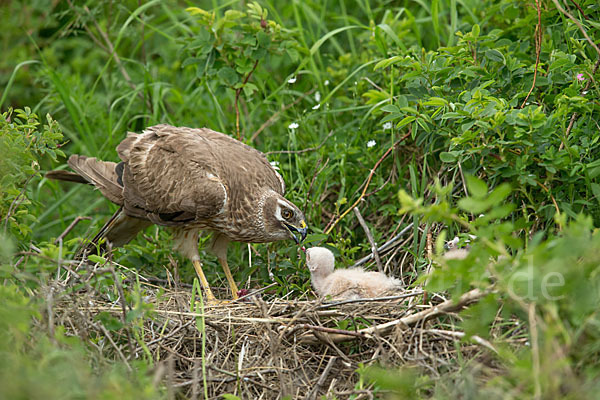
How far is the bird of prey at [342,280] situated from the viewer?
416 centimetres

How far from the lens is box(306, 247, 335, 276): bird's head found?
4.41 m

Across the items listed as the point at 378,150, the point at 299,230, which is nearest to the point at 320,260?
the point at 299,230

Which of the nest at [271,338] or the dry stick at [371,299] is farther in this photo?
the dry stick at [371,299]

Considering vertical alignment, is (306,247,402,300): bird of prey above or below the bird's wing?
below

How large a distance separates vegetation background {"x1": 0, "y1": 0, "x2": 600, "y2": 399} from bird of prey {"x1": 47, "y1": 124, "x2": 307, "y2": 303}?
0.83 ft

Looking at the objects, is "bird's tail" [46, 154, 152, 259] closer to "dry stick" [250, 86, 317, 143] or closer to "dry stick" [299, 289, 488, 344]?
"dry stick" [250, 86, 317, 143]

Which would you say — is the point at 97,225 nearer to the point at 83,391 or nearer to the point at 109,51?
the point at 109,51

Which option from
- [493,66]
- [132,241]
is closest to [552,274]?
[493,66]

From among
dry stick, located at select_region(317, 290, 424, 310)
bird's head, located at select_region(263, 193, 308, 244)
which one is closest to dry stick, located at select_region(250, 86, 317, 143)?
bird's head, located at select_region(263, 193, 308, 244)

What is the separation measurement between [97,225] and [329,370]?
3138 mm

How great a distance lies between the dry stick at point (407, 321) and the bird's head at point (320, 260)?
734mm

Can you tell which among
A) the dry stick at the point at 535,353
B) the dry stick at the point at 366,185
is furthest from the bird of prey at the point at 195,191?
the dry stick at the point at 535,353

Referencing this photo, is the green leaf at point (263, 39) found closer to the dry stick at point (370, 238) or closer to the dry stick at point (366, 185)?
the dry stick at point (366, 185)

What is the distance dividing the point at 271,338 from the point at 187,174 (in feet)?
5.52
